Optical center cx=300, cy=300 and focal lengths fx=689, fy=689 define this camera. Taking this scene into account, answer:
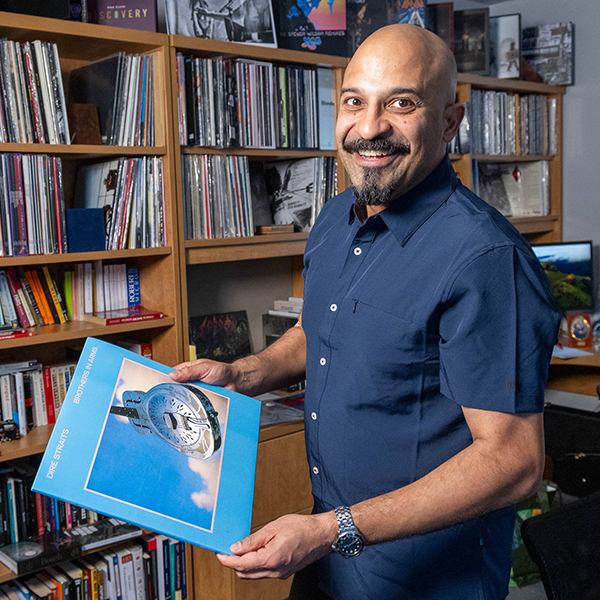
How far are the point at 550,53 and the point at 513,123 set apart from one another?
524 millimetres

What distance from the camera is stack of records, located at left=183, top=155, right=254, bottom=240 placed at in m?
2.37

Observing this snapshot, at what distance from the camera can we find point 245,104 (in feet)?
8.03

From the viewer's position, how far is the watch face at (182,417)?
1281 mm

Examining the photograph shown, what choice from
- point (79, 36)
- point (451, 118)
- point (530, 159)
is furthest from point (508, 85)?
point (451, 118)

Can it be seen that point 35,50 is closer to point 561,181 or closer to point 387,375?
point 387,375

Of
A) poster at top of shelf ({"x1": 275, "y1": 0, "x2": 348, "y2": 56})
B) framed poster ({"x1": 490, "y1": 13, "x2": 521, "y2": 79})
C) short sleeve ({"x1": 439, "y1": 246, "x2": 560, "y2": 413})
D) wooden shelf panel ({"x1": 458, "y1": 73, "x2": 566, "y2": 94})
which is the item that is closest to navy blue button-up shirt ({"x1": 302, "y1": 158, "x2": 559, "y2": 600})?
short sleeve ({"x1": 439, "y1": 246, "x2": 560, "y2": 413})

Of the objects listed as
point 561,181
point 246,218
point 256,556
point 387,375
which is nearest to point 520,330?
point 387,375

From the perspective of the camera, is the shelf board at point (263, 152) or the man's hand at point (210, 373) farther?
the shelf board at point (263, 152)

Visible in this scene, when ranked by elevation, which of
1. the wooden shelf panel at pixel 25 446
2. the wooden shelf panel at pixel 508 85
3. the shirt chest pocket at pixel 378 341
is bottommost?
the wooden shelf panel at pixel 25 446

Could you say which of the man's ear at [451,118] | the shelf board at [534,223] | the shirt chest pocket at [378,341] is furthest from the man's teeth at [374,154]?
the shelf board at [534,223]

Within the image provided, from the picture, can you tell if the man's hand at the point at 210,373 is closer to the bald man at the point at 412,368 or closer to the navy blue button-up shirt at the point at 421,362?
the bald man at the point at 412,368

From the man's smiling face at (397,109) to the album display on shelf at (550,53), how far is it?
2.71 meters

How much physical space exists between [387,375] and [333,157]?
169cm

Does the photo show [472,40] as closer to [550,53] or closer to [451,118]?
[550,53]
